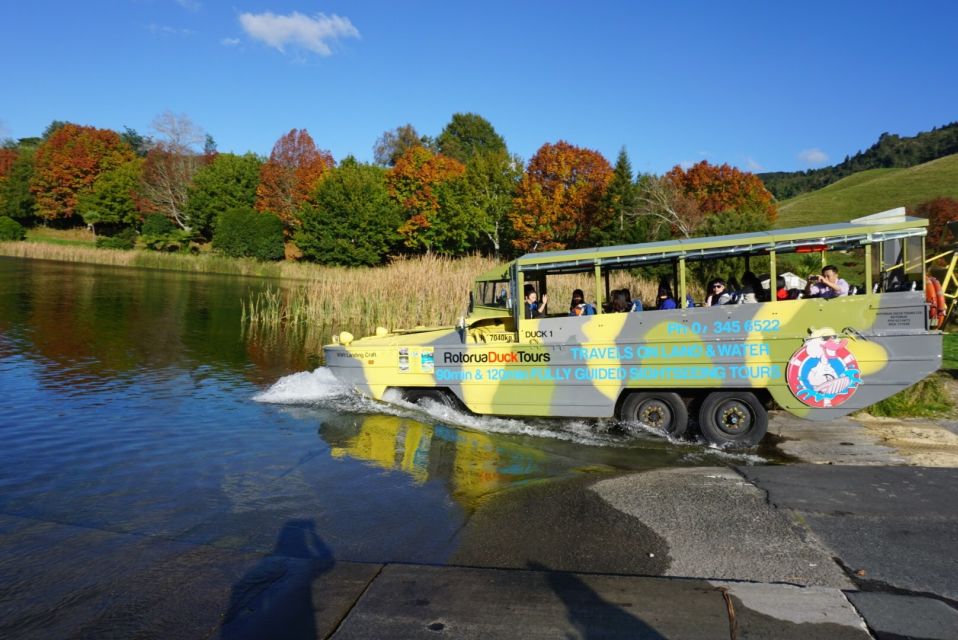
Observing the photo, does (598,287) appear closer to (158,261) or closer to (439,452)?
(439,452)

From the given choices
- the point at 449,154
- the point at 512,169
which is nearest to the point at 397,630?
the point at 512,169

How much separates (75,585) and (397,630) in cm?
267

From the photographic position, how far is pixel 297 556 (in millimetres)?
5727

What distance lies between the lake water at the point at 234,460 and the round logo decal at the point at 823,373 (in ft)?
3.71

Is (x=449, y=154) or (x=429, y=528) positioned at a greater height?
(x=449, y=154)

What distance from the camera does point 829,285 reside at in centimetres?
901

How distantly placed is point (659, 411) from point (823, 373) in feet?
7.00

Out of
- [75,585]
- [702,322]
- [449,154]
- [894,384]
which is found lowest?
[75,585]

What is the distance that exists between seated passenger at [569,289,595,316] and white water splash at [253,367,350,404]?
4302mm

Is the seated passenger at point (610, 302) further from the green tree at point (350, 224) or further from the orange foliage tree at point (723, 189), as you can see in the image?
the green tree at point (350, 224)

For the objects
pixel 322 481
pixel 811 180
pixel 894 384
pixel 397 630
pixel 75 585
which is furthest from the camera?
pixel 811 180

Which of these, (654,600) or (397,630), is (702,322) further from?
(397,630)

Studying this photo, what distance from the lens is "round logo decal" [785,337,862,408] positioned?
8680 mm

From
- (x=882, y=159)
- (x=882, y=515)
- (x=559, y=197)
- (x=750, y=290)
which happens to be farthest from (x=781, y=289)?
(x=882, y=159)
